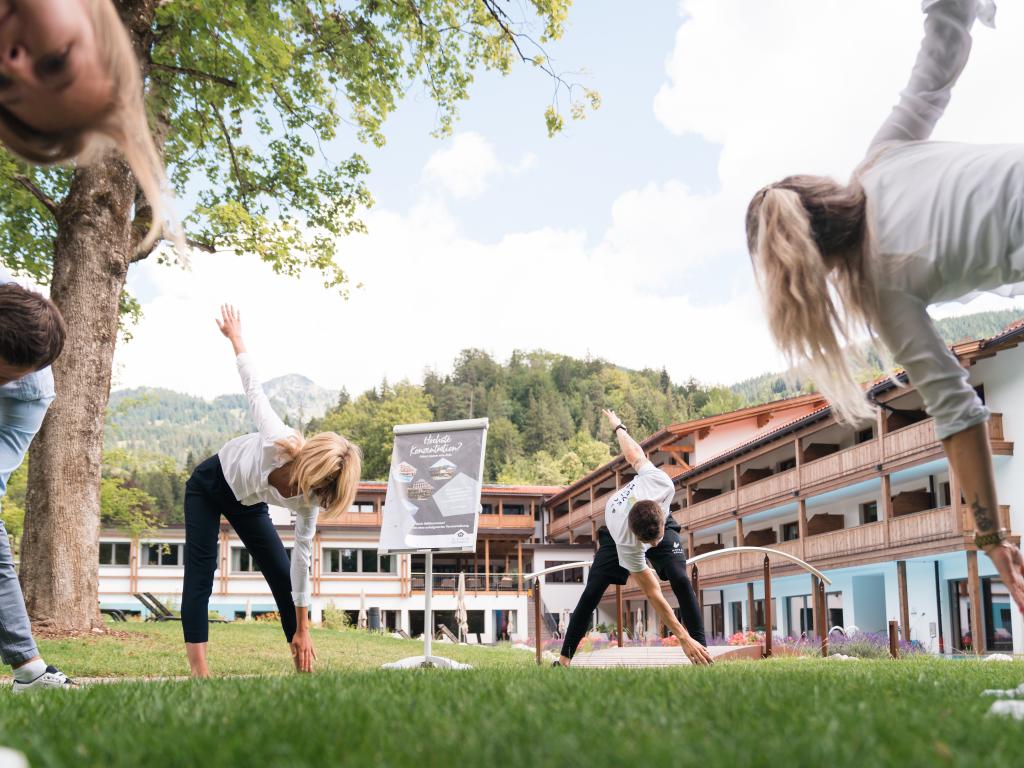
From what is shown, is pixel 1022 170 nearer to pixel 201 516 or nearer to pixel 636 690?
pixel 636 690

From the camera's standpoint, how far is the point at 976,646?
871 inches

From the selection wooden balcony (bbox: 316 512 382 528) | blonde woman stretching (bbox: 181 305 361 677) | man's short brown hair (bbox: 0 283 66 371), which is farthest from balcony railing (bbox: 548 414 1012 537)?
man's short brown hair (bbox: 0 283 66 371)

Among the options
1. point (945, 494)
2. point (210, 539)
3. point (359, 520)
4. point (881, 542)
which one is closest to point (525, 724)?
point (210, 539)

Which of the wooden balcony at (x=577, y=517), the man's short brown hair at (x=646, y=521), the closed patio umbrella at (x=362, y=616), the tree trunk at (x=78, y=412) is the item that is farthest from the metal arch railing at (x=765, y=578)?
the wooden balcony at (x=577, y=517)

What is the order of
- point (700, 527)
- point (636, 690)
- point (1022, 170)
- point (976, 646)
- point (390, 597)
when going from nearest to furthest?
point (1022, 170) → point (636, 690) → point (976, 646) → point (700, 527) → point (390, 597)

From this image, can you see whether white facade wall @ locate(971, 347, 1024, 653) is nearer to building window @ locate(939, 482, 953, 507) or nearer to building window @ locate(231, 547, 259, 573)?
building window @ locate(939, 482, 953, 507)

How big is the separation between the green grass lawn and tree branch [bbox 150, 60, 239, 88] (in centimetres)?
1120

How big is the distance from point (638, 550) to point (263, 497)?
3.24 metres

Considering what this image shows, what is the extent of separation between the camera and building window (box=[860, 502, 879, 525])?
32.0 metres

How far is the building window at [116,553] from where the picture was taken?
163ft

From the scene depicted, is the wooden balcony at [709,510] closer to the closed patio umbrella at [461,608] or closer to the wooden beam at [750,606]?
the wooden beam at [750,606]

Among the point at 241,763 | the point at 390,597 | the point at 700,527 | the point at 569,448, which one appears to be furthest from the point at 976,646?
the point at 569,448

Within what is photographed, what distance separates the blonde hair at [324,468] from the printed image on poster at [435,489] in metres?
3.60

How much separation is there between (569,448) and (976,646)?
75.5 meters
